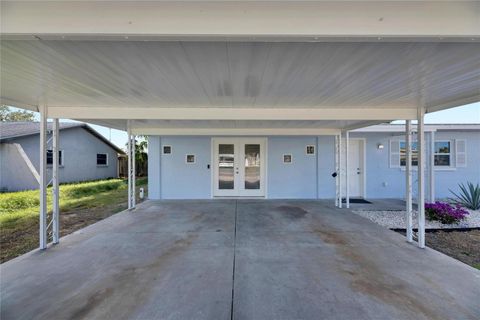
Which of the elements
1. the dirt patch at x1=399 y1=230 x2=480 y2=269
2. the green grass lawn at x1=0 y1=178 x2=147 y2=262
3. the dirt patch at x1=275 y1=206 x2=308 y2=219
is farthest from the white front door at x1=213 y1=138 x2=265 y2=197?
the dirt patch at x1=399 y1=230 x2=480 y2=269

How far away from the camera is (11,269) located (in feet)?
10.4

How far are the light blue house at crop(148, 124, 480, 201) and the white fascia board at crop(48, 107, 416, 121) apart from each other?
4285 mm

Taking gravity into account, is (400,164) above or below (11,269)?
above

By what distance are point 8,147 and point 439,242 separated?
15.6m

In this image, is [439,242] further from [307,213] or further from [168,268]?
[168,268]

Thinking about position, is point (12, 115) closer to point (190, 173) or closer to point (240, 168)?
point (190, 173)

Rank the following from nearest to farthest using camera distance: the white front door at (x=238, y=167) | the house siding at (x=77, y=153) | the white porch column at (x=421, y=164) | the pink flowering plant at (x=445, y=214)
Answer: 1. the white porch column at (x=421, y=164)
2. the pink flowering plant at (x=445, y=214)
3. the white front door at (x=238, y=167)
4. the house siding at (x=77, y=153)

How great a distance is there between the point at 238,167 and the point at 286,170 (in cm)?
187

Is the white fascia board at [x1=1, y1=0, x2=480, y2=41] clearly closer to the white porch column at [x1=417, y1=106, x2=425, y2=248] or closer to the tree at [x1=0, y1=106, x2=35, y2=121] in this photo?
the white porch column at [x1=417, y1=106, x2=425, y2=248]

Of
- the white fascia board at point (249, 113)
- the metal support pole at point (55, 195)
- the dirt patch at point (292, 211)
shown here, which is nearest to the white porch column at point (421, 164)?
the white fascia board at point (249, 113)

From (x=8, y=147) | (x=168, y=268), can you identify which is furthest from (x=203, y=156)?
(x=8, y=147)

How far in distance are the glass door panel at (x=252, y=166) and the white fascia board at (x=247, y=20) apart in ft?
23.6

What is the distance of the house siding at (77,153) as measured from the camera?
10.9 m

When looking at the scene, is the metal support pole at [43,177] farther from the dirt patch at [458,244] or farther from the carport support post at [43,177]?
the dirt patch at [458,244]
